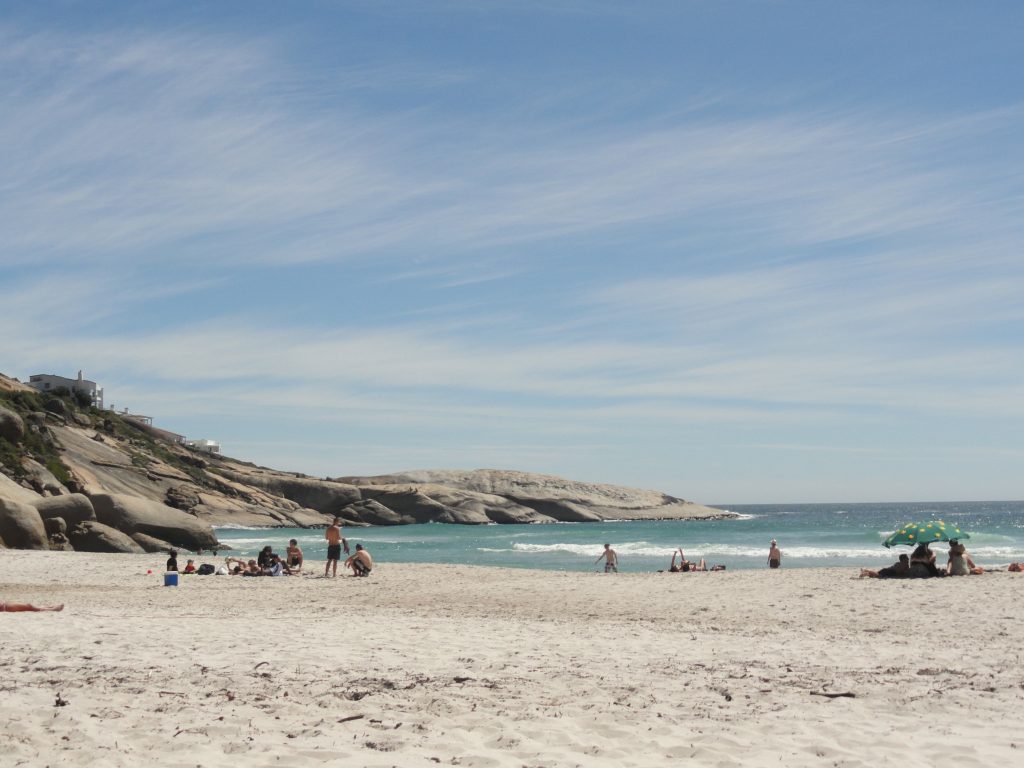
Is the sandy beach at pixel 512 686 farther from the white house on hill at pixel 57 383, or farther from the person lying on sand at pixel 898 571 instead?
the white house on hill at pixel 57 383

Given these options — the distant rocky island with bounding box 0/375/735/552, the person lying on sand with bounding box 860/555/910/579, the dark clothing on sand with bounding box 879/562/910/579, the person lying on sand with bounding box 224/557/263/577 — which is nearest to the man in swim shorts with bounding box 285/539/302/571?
the person lying on sand with bounding box 224/557/263/577

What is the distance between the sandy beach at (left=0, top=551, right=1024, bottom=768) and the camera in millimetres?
6730

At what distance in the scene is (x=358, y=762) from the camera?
6.41 meters

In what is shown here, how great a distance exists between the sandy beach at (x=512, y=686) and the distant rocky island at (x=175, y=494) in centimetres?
2244

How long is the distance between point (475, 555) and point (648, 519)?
8674 cm

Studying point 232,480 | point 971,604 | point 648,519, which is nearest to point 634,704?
point 971,604

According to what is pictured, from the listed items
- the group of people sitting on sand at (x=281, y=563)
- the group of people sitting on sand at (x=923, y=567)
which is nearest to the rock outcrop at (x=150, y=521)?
the group of people sitting on sand at (x=281, y=563)

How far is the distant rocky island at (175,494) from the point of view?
118 feet

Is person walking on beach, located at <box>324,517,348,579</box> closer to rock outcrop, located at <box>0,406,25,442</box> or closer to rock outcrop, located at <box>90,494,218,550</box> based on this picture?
rock outcrop, located at <box>90,494,218,550</box>

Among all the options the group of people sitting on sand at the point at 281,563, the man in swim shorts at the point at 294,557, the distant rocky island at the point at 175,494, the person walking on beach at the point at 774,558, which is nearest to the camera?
the group of people sitting on sand at the point at 281,563

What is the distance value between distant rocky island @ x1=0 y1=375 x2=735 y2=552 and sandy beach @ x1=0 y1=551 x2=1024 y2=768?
22.4 meters

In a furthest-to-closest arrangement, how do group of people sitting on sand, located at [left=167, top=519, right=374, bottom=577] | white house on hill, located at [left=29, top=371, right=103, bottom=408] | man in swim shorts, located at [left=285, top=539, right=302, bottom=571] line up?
white house on hill, located at [left=29, top=371, right=103, bottom=408] → man in swim shorts, located at [left=285, top=539, right=302, bottom=571] → group of people sitting on sand, located at [left=167, top=519, right=374, bottom=577]

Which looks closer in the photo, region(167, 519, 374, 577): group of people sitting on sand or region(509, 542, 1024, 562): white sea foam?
region(167, 519, 374, 577): group of people sitting on sand

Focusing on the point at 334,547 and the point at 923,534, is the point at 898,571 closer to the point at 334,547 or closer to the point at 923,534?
the point at 923,534
